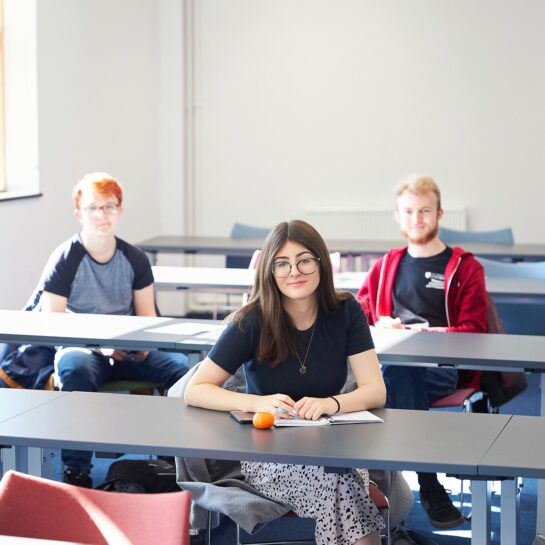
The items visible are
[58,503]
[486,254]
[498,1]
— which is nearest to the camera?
[58,503]

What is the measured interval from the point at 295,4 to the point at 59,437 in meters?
6.22

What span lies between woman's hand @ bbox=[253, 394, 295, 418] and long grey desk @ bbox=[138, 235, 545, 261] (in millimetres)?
3736

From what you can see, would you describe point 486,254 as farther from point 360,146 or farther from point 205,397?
point 205,397

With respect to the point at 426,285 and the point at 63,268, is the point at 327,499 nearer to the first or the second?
the point at 426,285

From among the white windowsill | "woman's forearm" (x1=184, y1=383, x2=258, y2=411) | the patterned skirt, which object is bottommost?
the patterned skirt

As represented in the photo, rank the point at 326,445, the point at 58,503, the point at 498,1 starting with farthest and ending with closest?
the point at 498,1, the point at 326,445, the point at 58,503

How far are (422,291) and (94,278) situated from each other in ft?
4.62

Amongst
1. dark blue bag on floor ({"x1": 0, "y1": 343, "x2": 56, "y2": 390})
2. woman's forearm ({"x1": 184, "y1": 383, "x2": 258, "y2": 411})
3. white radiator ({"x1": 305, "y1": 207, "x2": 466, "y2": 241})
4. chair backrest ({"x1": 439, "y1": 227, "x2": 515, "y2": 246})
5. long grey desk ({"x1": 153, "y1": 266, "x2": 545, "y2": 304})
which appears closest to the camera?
woman's forearm ({"x1": 184, "y1": 383, "x2": 258, "y2": 411})

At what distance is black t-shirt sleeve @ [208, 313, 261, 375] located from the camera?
3082 mm

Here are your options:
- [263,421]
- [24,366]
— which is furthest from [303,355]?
[24,366]

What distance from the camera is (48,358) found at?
4.45 m

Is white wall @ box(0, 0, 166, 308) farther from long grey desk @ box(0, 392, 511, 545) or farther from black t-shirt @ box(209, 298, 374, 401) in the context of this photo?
long grey desk @ box(0, 392, 511, 545)

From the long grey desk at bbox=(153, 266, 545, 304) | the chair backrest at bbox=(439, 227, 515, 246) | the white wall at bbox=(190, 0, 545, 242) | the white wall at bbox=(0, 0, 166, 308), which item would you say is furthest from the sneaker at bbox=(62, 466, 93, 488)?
the white wall at bbox=(190, 0, 545, 242)

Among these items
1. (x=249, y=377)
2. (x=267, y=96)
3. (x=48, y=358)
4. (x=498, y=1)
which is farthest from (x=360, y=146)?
(x=249, y=377)
